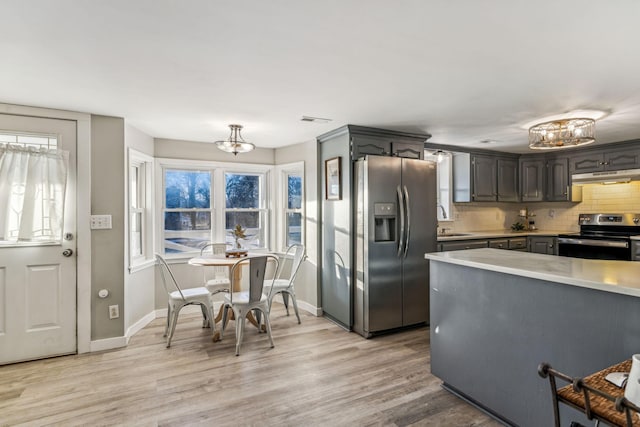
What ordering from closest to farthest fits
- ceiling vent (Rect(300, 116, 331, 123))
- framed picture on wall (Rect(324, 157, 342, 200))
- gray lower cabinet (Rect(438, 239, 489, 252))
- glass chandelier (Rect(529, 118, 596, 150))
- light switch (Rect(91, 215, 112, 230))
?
→ glass chandelier (Rect(529, 118, 596, 150))
light switch (Rect(91, 215, 112, 230))
ceiling vent (Rect(300, 116, 331, 123))
framed picture on wall (Rect(324, 157, 342, 200))
gray lower cabinet (Rect(438, 239, 489, 252))

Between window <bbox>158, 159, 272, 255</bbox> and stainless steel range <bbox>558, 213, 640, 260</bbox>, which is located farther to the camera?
window <bbox>158, 159, 272, 255</bbox>

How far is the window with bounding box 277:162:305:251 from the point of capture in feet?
15.6

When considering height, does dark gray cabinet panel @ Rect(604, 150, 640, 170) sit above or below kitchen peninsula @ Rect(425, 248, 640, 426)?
above

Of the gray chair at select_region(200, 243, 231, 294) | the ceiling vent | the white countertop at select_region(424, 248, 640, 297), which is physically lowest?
the gray chair at select_region(200, 243, 231, 294)

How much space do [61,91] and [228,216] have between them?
2463 mm

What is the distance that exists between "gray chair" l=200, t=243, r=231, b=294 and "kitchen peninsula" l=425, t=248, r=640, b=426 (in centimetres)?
243

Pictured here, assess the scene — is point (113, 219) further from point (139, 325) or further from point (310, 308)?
point (310, 308)

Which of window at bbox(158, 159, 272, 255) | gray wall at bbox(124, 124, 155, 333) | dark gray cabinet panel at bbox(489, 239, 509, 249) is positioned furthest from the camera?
dark gray cabinet panel at bbox(489, 239, 509, 249)

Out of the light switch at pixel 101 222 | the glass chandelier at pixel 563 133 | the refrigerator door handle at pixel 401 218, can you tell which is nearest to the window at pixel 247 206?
the light switch at pixel 101 222

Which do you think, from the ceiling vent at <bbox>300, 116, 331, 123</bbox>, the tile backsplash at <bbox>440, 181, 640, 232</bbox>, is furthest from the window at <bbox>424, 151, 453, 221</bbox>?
the ceiling vent at <bbox>300, 116, 331, 123</bbox>

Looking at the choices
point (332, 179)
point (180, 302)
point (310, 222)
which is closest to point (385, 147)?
point (332, 179)

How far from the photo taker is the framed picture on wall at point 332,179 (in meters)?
3.88

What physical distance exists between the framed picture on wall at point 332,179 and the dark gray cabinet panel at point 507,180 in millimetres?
2882

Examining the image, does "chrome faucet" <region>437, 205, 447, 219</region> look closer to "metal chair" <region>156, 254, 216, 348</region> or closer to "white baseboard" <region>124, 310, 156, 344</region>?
"metal chair" <region>156, 254, 216, 348</region>
